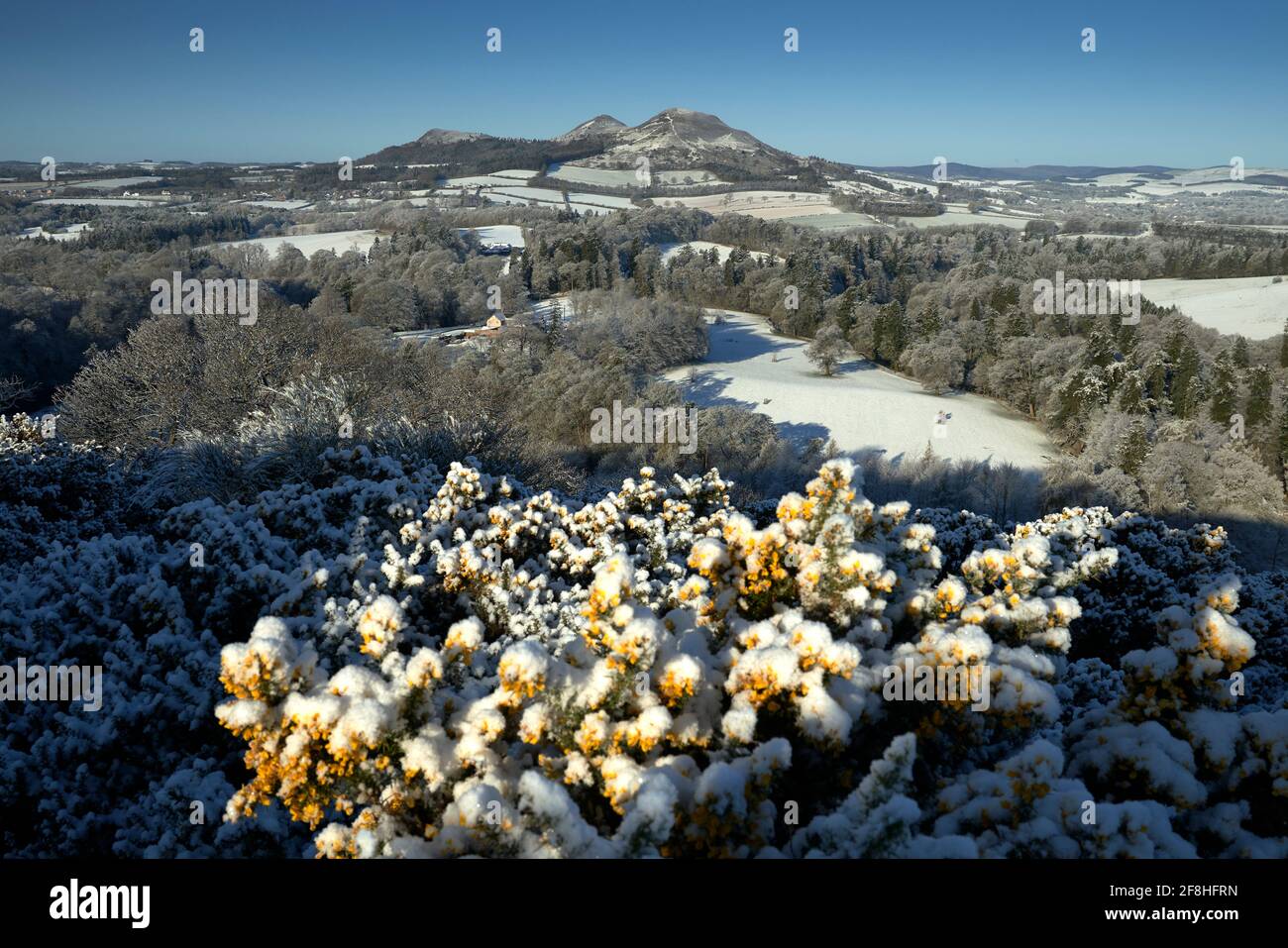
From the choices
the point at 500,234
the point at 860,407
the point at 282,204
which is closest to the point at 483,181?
the point at 282,204

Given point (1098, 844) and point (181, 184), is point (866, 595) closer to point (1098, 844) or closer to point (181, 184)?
point (1098, 844)

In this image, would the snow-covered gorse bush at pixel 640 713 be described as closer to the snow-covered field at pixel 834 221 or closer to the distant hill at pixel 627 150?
the snow-covered field at pixel 834 221

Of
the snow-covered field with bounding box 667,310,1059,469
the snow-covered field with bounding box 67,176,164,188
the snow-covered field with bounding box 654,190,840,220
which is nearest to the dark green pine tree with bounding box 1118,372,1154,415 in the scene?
the snow-covered field with bounding box 667,310,1059,469

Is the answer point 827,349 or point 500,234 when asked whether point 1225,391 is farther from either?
point 500,234

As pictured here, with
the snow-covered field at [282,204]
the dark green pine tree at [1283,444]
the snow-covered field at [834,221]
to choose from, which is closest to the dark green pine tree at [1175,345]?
the dark green pine tree at [1283,444]

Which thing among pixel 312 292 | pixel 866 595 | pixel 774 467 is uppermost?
pixel 312 292
